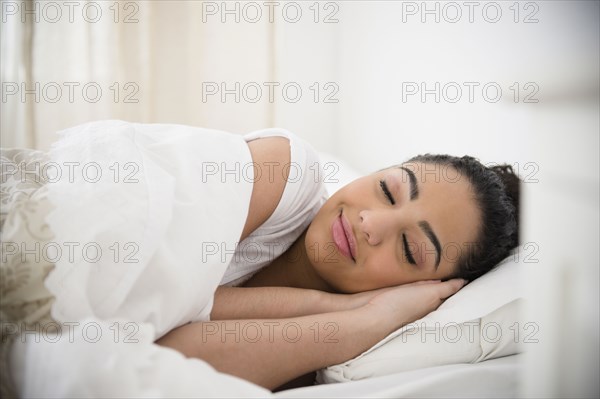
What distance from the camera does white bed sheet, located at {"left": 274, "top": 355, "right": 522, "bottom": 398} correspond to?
767mm

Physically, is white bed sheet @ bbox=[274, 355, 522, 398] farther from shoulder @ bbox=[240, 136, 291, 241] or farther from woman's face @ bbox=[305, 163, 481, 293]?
shoulder @ bbox=[240, 136, 291, 241]

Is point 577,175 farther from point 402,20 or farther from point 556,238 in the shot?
point 402,20

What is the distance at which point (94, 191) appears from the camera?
2.51 ft

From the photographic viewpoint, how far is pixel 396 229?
3.23ft

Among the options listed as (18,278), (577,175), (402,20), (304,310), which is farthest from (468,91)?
(18,278)

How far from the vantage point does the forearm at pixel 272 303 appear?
94 centimetres

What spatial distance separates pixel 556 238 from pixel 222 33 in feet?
7.44

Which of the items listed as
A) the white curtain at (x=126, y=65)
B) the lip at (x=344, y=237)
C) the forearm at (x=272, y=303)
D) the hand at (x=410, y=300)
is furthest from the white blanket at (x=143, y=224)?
the white curtain at (x=126, y=65)

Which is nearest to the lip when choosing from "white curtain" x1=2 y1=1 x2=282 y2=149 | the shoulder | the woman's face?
the woman's face

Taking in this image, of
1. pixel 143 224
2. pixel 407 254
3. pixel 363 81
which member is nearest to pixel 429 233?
pixel 407 254

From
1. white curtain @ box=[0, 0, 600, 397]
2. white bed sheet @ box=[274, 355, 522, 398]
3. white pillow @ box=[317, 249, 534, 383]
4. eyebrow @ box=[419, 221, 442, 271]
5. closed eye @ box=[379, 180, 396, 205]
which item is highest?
white curtain @ box=[0, 0, 600, 397]

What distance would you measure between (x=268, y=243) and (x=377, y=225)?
0.83ft

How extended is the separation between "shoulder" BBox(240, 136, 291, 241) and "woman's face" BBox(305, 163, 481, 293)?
0.13 meters

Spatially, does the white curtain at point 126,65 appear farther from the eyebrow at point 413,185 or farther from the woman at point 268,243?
the eyebrow at point 413,185
